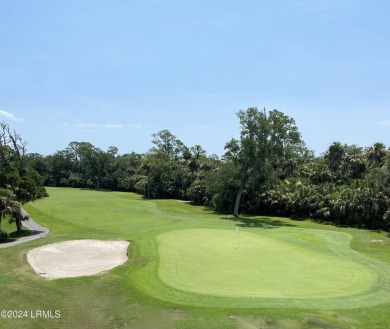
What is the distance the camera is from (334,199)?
48.0 metres

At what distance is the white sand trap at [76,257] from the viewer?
23.1 metres

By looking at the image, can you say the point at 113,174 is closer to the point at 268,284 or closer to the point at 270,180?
the point at 270,180

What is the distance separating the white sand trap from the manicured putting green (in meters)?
3.52

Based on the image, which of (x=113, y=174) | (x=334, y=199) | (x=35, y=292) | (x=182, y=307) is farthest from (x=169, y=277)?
(x=113, y=174)

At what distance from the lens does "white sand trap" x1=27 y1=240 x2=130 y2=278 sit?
75.7ft

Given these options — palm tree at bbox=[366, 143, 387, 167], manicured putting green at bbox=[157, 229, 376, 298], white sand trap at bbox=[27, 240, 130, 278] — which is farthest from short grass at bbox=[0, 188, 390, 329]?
palm tree at bbox=[366, 143, 387, 167]

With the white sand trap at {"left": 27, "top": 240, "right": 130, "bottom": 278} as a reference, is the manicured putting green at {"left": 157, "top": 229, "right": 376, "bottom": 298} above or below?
above

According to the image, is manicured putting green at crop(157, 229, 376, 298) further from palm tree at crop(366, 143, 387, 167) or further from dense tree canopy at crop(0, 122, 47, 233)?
palm tree at crop(366, 143, 387, 167)

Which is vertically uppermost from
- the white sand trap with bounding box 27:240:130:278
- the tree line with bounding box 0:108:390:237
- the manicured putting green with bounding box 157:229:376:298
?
the tree line with bounding box 0:108:390:237

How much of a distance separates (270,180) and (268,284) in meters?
36.7

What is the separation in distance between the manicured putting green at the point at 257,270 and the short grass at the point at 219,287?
0.17ft

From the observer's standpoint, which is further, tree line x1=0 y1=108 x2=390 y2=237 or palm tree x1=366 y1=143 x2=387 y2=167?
palm tree x1=366 y1=143 x2=387 y2=167

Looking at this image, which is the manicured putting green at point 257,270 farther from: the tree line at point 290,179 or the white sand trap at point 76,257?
the tree line at point 290,179

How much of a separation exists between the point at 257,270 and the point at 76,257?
12886 millimetres
